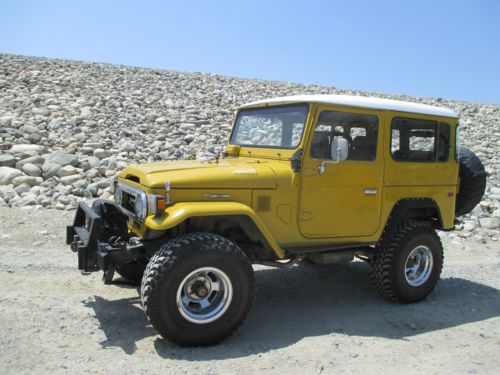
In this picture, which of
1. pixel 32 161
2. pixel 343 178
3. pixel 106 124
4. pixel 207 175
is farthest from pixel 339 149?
pixel 106 124

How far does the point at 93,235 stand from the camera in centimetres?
446

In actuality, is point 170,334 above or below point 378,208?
below

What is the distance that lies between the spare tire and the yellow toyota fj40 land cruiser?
16mm

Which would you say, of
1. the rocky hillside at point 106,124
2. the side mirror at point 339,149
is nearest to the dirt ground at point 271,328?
the side mirror at point 339,149

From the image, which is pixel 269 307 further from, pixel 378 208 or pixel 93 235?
pixel 93 235

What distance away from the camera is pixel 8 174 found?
33.4ft

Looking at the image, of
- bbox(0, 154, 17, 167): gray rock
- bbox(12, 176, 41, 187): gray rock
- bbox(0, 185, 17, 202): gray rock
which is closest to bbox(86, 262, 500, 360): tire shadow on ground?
bbox(0, 185, 17, 202): gray rock

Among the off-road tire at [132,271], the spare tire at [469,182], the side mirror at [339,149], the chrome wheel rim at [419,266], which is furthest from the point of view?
the spare tire at [469,182]

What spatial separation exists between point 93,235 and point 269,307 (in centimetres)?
223

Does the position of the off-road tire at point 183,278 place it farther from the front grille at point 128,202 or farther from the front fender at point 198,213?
the front grille at point 128,202

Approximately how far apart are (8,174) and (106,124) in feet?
14.8

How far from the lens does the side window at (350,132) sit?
16.7 ft

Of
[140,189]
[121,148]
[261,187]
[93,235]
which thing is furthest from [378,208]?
[121,148]

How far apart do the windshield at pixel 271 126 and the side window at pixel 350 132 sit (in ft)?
0.80
